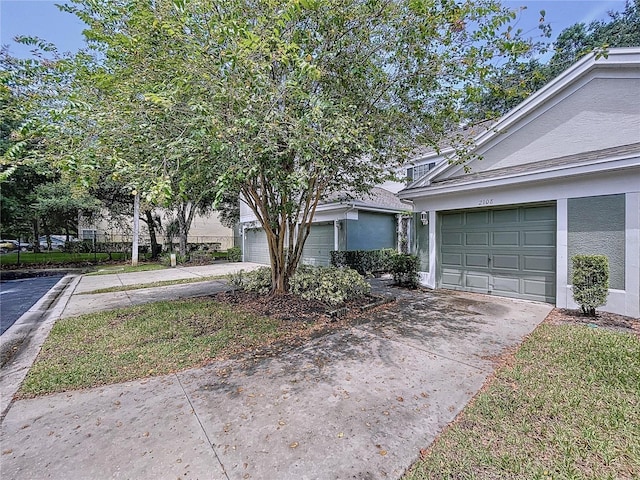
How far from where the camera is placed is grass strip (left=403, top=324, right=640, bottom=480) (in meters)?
2.11

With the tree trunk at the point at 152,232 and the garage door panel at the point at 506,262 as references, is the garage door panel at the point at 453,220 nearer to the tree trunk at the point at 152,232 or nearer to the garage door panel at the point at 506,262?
the garage door panel at the point at 506,262

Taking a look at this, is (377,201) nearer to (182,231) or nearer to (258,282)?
(258,282)

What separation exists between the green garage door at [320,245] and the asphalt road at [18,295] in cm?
905

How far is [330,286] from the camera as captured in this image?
6.51 m

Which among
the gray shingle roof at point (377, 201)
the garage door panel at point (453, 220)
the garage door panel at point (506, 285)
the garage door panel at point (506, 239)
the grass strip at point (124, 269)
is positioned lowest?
the grass strip at point (124, 269)

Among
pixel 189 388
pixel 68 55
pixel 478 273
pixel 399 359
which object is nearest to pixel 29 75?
pixel 68 55

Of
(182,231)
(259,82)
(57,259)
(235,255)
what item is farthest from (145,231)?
(259,82)

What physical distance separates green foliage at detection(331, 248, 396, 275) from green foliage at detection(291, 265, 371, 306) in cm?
406

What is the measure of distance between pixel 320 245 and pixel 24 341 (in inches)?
400

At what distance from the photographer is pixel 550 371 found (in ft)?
11.5

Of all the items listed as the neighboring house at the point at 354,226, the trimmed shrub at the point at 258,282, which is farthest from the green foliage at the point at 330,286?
the neighboring house at the point at 354,226

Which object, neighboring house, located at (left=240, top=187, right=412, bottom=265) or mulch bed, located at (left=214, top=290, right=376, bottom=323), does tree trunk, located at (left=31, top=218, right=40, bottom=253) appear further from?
mulch bed, located at (left=214, top=290, right=376, bottom=323)

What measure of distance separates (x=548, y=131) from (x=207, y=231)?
93.6 ft

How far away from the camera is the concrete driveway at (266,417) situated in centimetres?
217
